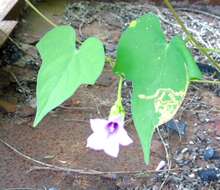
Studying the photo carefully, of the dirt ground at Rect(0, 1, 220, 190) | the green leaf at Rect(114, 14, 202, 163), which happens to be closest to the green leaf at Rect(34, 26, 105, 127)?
the green leaf at Rect(114, 14, 202, 163)

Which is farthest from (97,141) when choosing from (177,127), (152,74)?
(177,127)

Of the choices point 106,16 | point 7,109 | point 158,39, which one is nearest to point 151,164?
point 7,109

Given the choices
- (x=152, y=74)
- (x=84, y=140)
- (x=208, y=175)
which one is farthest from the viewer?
(x=84, y=140)

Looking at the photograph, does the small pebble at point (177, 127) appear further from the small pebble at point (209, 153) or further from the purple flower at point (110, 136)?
the purple flower at point (110, 136)

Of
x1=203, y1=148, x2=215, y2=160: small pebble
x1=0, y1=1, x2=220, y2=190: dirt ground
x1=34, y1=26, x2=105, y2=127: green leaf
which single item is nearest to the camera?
x1=34, y1=26, x2=105, y2=127: green leaf

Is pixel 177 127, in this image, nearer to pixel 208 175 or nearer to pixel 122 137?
pixel 208 175

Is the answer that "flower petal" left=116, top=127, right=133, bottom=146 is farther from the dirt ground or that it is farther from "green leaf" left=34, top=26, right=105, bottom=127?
the dirt ground
